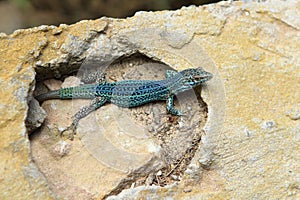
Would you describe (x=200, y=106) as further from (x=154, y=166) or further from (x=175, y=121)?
(x=154, y=166)

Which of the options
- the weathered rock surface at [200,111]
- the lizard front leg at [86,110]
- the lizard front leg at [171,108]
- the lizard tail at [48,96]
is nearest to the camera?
the weathered rock surface at [200,111]

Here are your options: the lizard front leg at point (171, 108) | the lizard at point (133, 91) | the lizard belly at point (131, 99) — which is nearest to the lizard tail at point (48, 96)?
the lizard at point (133, 91)

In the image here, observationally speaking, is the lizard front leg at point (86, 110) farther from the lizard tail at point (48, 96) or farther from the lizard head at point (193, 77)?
the lizard head at point (193, 77)

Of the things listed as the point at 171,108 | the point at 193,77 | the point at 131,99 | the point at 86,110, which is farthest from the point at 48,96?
the point at 193,77

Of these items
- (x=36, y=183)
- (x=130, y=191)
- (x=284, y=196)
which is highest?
(x=36, y=183)

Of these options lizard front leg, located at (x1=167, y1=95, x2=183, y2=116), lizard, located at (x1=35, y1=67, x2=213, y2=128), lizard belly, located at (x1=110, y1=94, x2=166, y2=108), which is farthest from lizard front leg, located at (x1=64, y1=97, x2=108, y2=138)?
lizard front leg, located at (x1=167, y1=95, x2=183, y2=116)

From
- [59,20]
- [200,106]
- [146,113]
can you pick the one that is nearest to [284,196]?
[200,106]

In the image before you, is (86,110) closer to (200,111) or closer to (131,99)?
(131,99)
